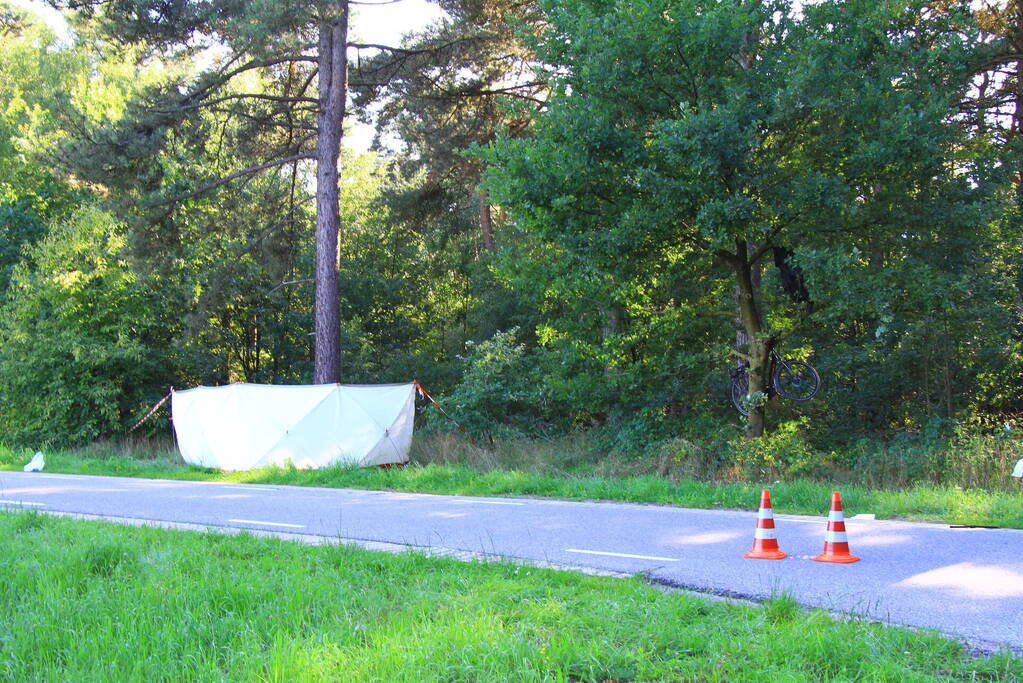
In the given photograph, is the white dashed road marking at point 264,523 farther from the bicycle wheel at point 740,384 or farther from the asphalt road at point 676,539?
the bicycle wheel at point 740,384

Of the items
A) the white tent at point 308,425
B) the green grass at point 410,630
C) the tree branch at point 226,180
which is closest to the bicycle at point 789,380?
the white tent at point 308,425

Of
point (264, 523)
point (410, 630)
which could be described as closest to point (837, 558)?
point (410, 630)

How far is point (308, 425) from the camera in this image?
1806 centimetres

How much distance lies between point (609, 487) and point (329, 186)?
13132 millimetres

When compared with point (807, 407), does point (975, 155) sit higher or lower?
higher

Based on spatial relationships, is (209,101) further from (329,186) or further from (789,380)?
(789,380)

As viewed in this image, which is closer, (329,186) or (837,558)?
(837,558)

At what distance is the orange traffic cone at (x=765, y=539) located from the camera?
7.67 meters

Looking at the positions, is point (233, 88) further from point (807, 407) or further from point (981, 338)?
point (981, 338)

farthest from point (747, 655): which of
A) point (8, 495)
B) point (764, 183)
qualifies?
point (8, 495)

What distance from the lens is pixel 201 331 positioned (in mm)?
27438

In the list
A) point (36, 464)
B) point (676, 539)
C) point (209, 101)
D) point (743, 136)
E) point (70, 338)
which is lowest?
point (36, 464)

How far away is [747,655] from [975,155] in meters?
13.5

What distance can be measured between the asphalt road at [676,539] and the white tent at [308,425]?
3128 millimetres
